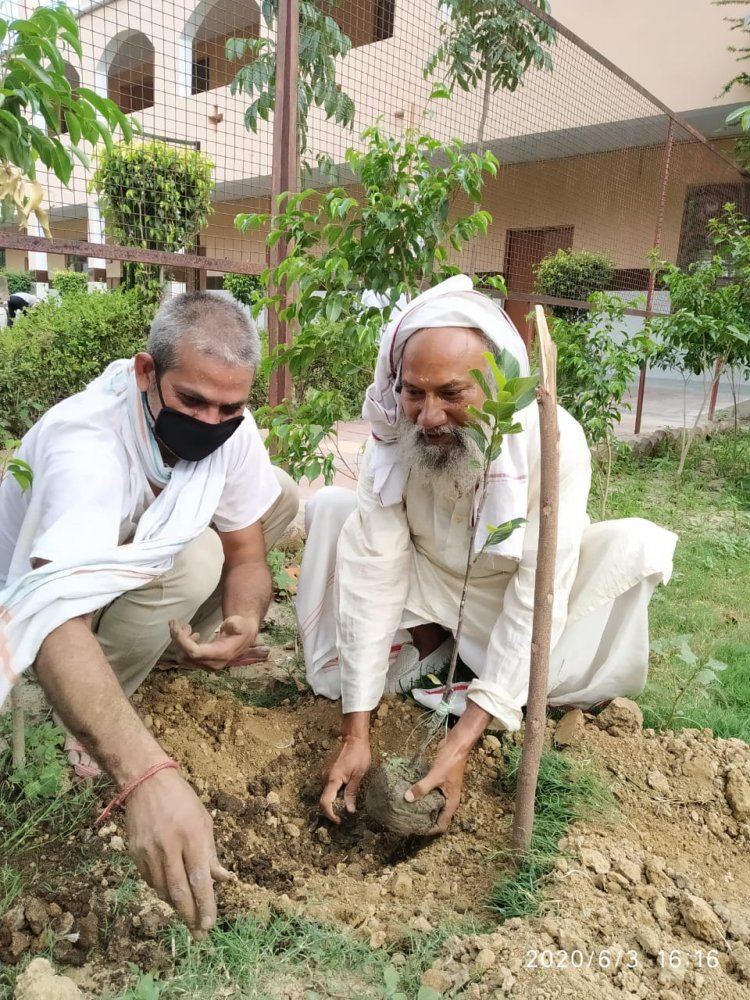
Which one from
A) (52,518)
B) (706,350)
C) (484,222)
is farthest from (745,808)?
(706,350)

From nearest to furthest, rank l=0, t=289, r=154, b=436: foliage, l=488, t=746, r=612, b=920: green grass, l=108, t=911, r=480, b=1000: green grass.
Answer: l=108, t=911, r=480, b=1000: green grass < l=488, t=746, r=612, b=920: green grass < l=0, t=289, r=154, b=436: foliage

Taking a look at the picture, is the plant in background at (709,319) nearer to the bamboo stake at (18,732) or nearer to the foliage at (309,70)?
the foliage at (309,70)

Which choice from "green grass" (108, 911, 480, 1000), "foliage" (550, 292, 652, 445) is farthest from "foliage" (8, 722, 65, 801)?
"foliage" (550, 292, 652, 445)

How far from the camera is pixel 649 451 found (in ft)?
24.1

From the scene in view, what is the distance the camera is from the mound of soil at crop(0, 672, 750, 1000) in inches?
53.0

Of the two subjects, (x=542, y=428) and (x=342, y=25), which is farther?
(x=342, y=25)

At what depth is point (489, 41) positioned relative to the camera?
609cm

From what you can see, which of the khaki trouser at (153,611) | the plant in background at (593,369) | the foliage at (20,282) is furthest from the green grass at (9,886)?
the foliage at (20,282)

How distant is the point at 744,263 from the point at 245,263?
4829mm

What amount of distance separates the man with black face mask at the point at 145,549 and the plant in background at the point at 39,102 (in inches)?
21.5

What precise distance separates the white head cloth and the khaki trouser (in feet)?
1.90

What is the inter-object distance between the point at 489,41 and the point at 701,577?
4901 mm

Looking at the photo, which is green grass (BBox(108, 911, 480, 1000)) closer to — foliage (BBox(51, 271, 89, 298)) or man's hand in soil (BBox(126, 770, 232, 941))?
man's hand in soil (BBox(126, 770, 232, 941))

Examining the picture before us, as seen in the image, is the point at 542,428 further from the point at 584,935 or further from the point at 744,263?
the point at 744,263
